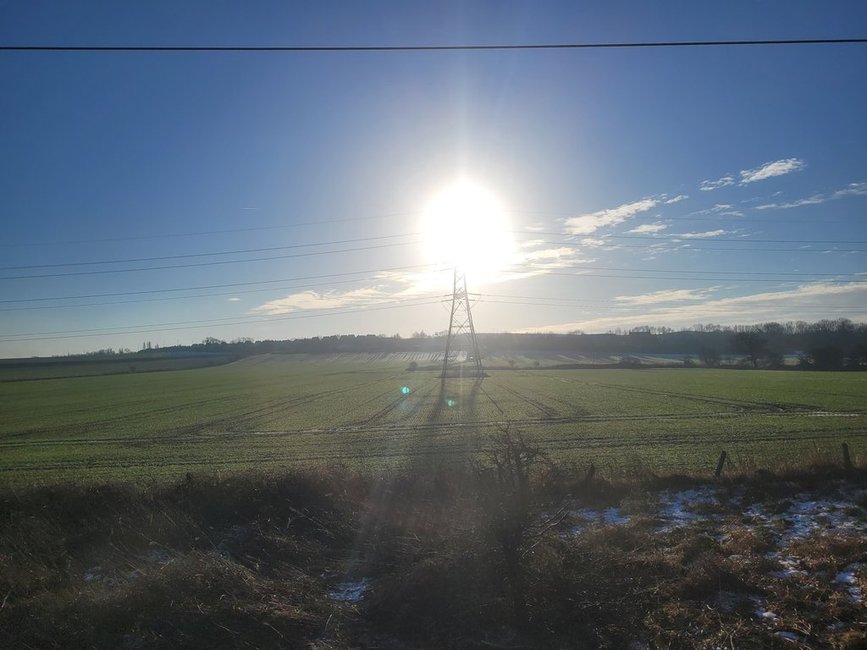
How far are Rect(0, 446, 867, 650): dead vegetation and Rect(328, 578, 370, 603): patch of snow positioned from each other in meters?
0.05

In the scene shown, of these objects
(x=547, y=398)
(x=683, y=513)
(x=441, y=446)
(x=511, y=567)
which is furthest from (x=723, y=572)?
(x=547, y=398)

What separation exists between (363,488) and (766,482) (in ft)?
33.9

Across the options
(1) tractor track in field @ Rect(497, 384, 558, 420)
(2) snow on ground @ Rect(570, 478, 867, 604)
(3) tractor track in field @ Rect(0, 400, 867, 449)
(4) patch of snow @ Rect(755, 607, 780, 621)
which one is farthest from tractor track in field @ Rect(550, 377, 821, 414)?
(4) patch of snow @ Rect(755, 607, 780, 621)

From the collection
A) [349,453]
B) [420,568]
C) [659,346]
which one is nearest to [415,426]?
[349,453]

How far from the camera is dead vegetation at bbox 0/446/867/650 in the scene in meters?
7.30

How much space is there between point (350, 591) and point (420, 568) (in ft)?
4.18

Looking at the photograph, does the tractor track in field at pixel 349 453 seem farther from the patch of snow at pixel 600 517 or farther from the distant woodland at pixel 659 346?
the distant woodland at pixel 659 346

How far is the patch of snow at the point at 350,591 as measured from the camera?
8758mm

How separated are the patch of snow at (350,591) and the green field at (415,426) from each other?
580 cm

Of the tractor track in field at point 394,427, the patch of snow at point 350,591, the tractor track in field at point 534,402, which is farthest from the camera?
the tractor track in field at point 534,402

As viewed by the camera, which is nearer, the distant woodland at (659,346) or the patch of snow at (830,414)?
the patch of snow at (830,414)

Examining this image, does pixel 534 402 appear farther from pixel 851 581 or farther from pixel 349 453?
pixel 851 581

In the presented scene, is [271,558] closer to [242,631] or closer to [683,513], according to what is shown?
[242,631]

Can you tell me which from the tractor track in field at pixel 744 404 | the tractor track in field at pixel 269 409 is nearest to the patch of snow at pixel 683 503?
the tractor track in field at pixel 269 409
